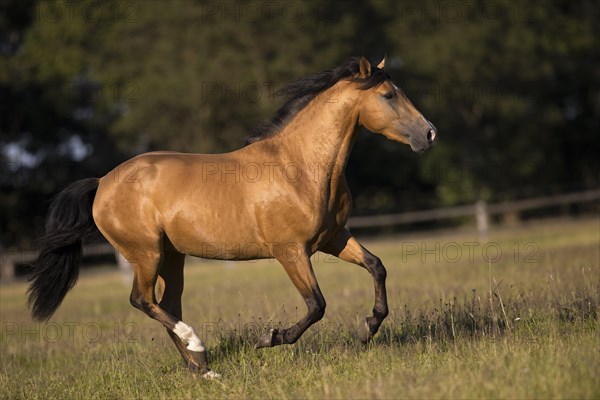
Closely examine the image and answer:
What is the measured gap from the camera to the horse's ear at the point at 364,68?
6824 millimetres

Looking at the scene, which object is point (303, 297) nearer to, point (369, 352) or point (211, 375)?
point (369, 352)

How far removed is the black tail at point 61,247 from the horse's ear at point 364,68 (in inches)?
117

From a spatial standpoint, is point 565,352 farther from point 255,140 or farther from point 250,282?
point 250,282

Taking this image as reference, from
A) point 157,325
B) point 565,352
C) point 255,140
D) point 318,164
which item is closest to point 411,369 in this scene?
point 565,352

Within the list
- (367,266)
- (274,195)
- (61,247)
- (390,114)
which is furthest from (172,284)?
(390,114)

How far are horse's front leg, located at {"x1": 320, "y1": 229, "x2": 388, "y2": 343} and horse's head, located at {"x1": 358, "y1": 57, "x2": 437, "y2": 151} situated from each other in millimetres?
1051

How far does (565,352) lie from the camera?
17.3 feet

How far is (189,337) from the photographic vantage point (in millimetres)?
6672

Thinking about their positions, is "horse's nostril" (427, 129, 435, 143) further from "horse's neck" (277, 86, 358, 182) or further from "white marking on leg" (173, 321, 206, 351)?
"white marking on leg" (173, 321, 206, 351)

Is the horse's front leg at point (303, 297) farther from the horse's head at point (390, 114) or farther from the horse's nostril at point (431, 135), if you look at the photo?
the horse's nostril at point (431, 135)

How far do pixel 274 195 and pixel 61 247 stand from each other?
8.12 ft

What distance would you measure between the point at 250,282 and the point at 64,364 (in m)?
8.66

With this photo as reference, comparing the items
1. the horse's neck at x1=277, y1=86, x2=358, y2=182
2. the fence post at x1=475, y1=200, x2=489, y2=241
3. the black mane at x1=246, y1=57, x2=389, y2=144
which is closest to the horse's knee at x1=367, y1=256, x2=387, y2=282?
the horse's neck at x1=277, y1=86, x2=358, y2=182

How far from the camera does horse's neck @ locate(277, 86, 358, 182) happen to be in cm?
684
